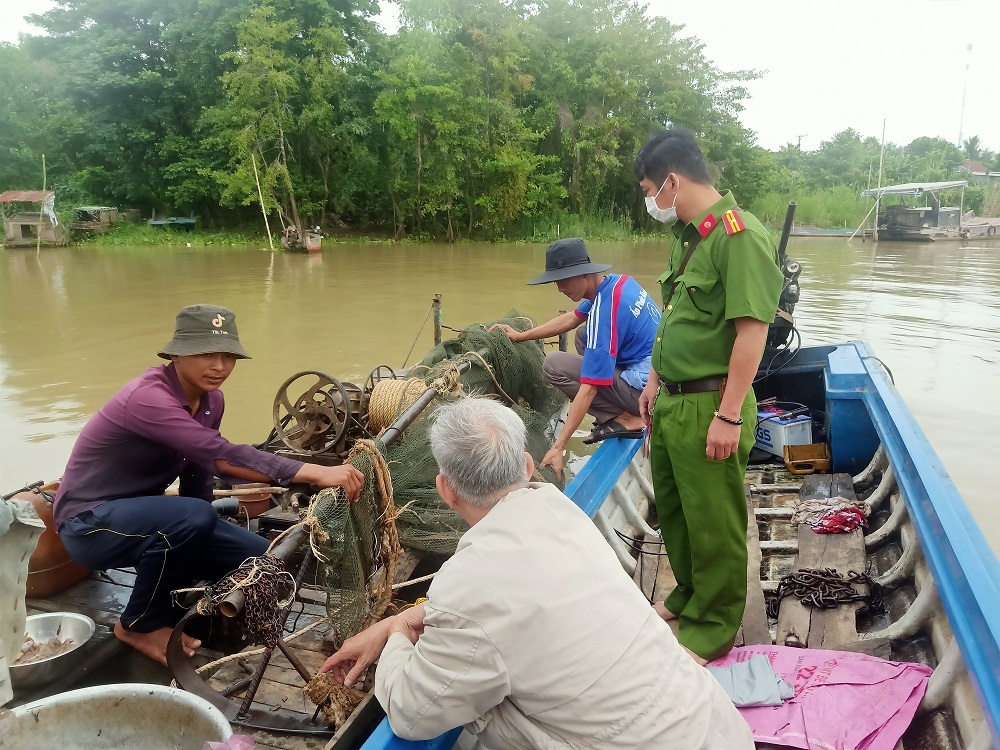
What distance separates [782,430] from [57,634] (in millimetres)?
4334

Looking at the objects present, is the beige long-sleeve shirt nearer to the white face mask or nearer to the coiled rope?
the white face mask

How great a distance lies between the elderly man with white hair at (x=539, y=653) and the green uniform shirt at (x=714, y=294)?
3.63ft

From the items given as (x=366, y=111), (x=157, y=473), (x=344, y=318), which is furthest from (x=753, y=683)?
(x=366, y=111)

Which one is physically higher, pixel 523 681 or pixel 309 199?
pixel 309 199

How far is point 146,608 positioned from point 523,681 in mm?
2082

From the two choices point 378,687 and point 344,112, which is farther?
point 344,112

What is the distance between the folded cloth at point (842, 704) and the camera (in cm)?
224

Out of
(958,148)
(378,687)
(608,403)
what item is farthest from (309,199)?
(958,148)

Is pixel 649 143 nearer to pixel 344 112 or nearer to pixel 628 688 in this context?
pixel 628 688

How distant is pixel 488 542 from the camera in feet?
5.17

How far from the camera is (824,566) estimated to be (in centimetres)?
349

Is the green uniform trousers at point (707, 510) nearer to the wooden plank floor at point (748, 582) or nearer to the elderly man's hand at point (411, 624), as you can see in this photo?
the wooden plank floor at point (748, 582)

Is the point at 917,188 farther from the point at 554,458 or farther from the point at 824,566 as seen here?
the point at 554,458

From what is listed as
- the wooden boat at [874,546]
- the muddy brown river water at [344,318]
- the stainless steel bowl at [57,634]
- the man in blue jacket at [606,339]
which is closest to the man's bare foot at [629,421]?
the man in blue jacket at [606,339]
